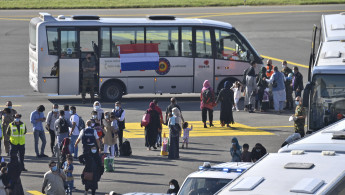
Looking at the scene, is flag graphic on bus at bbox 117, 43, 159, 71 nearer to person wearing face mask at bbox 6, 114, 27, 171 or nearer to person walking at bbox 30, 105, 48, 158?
person walking at bbox 30, 105, 48, 158

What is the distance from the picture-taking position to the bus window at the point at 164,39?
105 ft

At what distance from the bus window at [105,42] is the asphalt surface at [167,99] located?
2.13 metres

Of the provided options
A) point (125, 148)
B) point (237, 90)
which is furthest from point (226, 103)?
point (125, 148)

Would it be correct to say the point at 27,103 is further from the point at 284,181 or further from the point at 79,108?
the point at 284,181

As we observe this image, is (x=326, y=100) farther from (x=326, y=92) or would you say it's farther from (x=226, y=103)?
(x=226, y=103)

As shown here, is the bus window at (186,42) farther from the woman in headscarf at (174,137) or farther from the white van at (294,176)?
the white van at (294,176)

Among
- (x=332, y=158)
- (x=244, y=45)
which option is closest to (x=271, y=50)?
(x=244, y=45)

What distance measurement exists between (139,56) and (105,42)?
144cm

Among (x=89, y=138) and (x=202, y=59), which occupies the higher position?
(x=202, y=59)

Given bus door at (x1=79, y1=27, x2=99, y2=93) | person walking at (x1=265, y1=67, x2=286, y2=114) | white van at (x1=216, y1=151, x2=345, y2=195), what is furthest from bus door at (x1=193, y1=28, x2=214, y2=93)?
white van at (x1=216, y1=151, x2=345, y2=195)

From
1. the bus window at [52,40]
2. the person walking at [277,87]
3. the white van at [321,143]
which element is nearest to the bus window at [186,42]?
the person walking at [277,87]

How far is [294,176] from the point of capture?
31.4ft

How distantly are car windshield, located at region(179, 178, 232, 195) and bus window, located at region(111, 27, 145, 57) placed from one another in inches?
717

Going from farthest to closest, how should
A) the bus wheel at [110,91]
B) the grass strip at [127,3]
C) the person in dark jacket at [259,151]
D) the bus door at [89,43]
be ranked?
the grass strip at [127,3], the bus wheel at [110,91], the bus door at [89,43], the person in dark jacket at [259,151]
